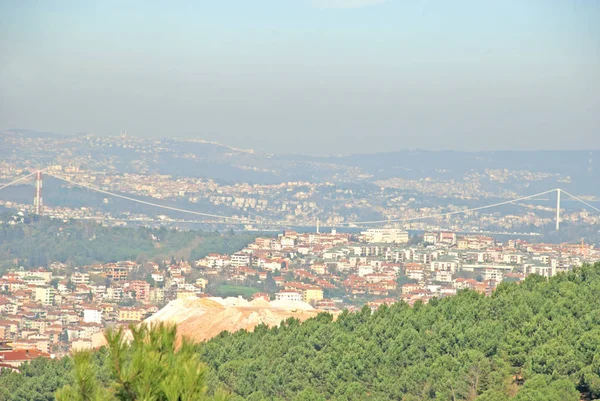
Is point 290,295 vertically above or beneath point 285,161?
beneath

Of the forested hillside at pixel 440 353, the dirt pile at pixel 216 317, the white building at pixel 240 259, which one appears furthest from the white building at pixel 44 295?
the forested hillside at pixel 440 353

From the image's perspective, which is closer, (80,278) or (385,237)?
(80,278)

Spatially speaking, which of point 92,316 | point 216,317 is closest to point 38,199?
point 92,316

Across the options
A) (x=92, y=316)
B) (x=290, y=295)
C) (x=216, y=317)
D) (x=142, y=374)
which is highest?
(x=142, y=374)

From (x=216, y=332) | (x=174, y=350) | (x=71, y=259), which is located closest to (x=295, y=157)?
(x=71, y=259)

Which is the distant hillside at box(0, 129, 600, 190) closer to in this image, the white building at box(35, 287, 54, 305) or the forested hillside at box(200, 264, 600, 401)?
the white building at box(35, 287, 54, 305)

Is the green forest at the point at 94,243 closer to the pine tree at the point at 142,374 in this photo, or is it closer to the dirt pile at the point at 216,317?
the dirt pile at the point at 216,317

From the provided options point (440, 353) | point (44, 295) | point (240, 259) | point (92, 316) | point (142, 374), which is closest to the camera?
point (142, 374)

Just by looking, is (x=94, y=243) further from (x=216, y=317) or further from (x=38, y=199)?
(x=216, y=317)
